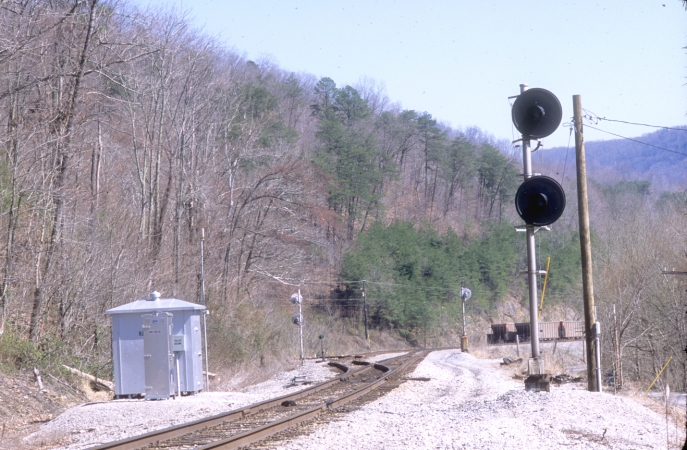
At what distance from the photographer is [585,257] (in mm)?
16359

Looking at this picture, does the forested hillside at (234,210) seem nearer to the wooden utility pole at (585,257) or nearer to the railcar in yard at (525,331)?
the railcar in yard at (525,331)

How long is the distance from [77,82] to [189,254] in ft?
59.2

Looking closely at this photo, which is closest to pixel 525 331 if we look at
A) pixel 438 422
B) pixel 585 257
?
pixel 585 257

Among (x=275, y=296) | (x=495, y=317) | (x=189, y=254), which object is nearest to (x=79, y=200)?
(x=189, y=254)

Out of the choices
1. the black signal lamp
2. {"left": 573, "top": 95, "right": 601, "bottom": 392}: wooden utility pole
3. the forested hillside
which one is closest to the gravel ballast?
{"left": 573, "top": 95, "right": 601, "bottom": 392}: wooden utility pole

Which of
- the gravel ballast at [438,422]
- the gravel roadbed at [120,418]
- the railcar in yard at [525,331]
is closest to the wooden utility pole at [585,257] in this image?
the gravel ballast at [438,422]

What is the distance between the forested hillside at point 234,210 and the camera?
2158cm

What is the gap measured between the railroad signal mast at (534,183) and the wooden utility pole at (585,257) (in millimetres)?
2718

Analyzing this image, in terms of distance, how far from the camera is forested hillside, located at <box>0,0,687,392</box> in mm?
21578

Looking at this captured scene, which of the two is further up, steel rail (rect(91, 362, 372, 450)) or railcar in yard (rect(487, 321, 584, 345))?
steel rail (rect(91, 362, 372, 450))

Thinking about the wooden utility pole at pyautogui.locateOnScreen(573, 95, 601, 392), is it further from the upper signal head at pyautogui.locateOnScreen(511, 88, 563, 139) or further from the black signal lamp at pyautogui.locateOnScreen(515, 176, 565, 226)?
the black signal lamp at pyautogui.locateOnScreen(515, 176, 565, 226)

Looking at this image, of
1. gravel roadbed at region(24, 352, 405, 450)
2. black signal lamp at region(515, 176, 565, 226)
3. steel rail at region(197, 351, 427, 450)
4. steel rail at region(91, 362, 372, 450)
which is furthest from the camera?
gravel roadbed at region(24, 352, 405, 450)

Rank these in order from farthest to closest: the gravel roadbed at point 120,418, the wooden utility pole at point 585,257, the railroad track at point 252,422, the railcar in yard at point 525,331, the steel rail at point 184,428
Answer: the railcar in yard at point 525,331 → the wooden utility pole at point 585,257 → the gravel roadbed at point 120,418 → the railroad track at point 252,422 → the steel rail at point 184,428

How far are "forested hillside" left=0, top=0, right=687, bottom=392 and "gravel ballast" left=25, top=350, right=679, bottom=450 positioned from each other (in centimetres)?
673
